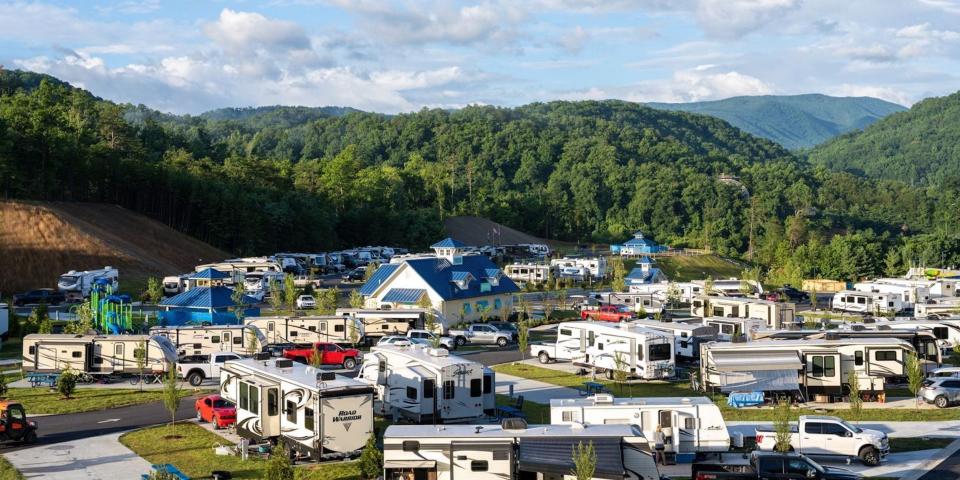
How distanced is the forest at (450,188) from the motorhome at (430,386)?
51.2 m

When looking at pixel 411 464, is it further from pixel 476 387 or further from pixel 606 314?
pixel 606 314

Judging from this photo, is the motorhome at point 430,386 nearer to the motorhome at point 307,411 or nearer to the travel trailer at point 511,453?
the motorhome at point 307,411

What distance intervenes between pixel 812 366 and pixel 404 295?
2123 cm

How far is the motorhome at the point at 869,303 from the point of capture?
5084 cm

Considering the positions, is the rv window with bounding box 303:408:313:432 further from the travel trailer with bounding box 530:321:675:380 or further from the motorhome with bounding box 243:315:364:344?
the motorhome with bounding box 243:315:364:344

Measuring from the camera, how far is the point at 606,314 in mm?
46094

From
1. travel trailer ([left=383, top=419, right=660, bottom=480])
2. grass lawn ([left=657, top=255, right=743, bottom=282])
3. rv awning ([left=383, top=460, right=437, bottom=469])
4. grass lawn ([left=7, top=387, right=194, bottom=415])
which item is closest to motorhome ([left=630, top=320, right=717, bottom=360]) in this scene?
grass lawn ([left=7, top=387, right=194, bottom=415])

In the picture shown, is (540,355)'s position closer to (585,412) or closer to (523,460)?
(585,412)

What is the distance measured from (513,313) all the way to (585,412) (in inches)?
1128

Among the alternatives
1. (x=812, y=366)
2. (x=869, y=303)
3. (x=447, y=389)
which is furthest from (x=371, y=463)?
(x=869, y=303)

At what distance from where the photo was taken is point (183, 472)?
63.4 feet

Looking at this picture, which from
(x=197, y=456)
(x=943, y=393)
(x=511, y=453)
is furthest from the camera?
(x=943, y=393)

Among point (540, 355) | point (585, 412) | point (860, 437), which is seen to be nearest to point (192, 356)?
point (540, 355)

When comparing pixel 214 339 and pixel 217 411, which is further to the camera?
pixel 214 339
